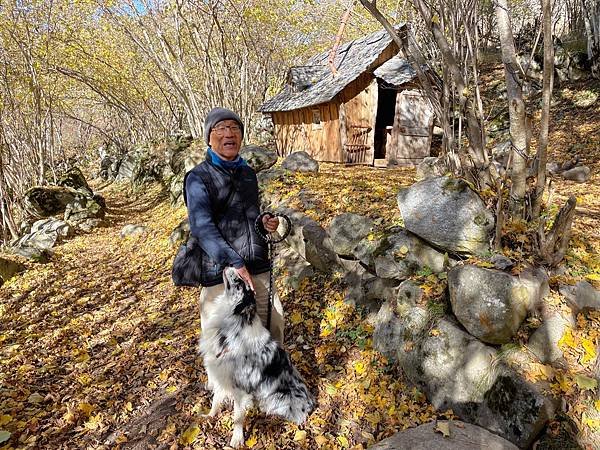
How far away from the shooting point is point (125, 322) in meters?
5.57

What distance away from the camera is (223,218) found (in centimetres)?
287

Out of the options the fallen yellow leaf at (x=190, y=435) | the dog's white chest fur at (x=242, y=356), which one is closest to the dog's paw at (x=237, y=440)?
the dog's white chest fur at (x=242, y=356)

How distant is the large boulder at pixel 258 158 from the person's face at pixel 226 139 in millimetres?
8149

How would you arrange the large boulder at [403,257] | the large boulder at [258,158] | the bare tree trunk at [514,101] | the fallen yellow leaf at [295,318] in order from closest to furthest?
1. the bare tree trunk at [514,101]
2. the large boulder at [403,257]
3. the fallen yellow leaf at [295,318]
4. the large boulder at [258,158]

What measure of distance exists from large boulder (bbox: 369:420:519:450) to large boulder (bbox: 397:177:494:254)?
1730 mm

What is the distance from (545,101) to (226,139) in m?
2.87

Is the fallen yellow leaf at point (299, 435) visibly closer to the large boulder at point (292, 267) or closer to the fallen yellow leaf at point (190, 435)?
the fallen yellow leaf at point (190, 435)

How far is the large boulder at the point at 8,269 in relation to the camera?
7.29 meters

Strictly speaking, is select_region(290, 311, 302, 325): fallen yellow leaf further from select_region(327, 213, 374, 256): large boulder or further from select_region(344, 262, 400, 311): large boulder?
select_region(327, 213, 374, 256): large boulder

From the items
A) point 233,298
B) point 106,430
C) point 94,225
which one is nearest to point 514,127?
point 233,298

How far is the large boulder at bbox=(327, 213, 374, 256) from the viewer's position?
16.4 feet

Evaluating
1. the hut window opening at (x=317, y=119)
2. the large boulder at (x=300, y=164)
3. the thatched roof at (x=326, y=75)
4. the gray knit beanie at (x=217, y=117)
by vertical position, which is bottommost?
the large boulder at (x=300, y=164)

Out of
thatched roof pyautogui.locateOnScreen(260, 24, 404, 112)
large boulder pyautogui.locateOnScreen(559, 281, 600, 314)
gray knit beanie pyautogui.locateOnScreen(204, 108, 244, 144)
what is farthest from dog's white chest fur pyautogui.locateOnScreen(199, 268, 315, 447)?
thatched roof pyautogui.locateOnScreen(260, 24, 404, 112)

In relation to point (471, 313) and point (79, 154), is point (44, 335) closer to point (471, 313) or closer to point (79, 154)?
point (471, 313)
